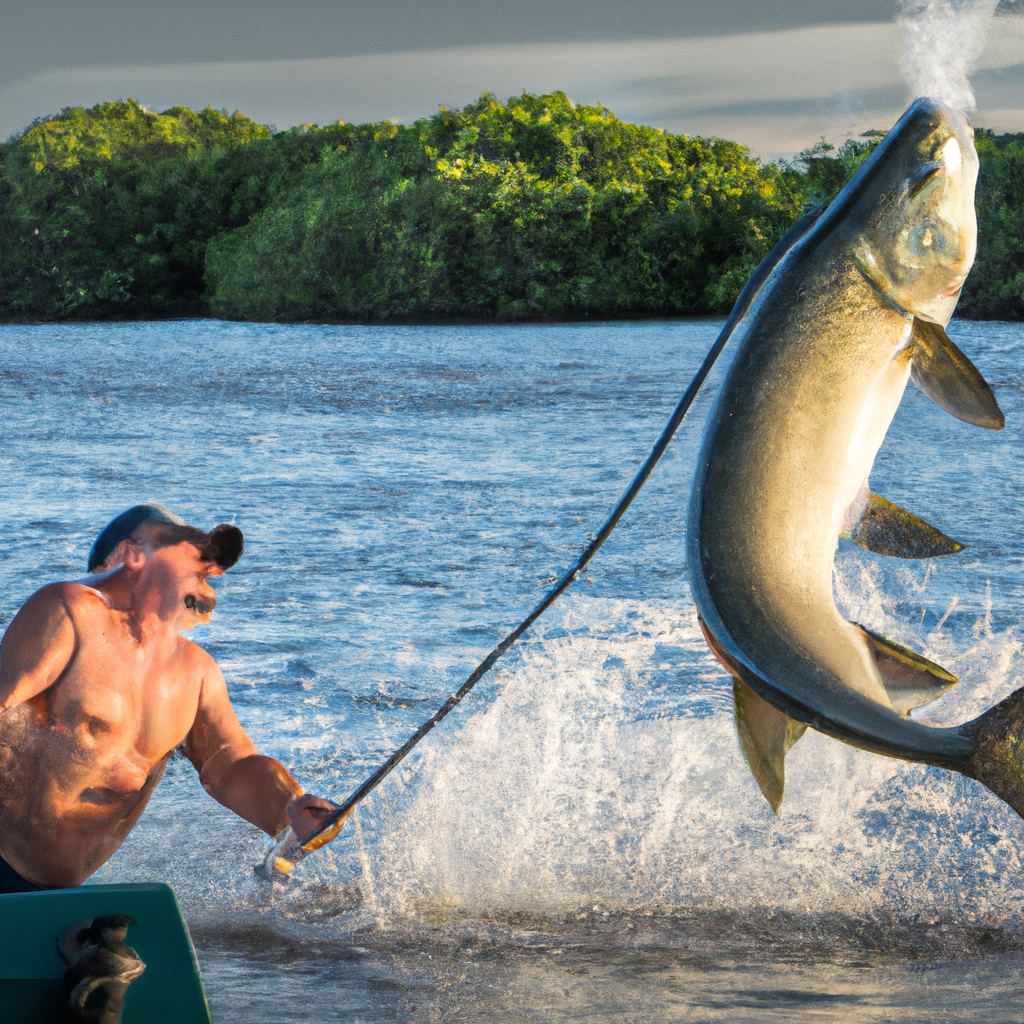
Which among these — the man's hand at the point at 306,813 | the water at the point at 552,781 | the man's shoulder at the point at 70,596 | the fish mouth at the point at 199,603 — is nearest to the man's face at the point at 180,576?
the fish mouth at the point at 199,603

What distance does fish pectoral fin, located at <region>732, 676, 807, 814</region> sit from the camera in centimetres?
176

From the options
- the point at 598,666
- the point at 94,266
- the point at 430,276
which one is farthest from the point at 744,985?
the point at 94,266

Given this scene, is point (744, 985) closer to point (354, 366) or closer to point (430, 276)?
point (354, 366)

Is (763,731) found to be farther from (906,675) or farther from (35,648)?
(35,648)

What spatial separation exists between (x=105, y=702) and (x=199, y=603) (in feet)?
0.87

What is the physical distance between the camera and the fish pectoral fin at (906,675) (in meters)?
1.71

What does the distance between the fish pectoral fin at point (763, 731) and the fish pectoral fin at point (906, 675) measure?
5.6 inches

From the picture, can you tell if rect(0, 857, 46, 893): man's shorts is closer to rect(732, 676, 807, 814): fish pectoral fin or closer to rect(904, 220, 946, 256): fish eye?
rect(732, 676, 807, 814): fish pectoral fin

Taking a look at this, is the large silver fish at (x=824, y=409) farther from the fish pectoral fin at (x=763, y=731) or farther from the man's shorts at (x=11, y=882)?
the man's shorts at (x=11, y=882)

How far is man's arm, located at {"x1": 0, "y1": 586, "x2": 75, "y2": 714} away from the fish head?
5.16 ft

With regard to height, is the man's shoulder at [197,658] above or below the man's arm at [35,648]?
below

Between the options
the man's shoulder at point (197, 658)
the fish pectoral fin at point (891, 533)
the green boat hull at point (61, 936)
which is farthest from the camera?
the man's shoulder at point (197, 658)

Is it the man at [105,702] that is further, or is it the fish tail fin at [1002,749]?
the man at [105,702]

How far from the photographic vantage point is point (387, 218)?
4081 centimetres
